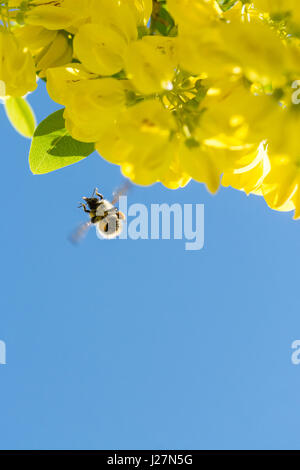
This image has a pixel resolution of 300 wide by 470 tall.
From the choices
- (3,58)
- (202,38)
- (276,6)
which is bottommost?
(202,38)

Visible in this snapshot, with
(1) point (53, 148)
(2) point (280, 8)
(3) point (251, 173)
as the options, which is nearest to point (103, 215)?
(1) point (53, 148)

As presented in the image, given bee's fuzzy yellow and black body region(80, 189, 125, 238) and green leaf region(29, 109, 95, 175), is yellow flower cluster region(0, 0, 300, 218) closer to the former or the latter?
green leaf region(29, 109, 95, 175)

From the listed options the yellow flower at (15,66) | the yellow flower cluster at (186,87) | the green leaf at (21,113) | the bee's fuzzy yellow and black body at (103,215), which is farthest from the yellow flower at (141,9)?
the bee's fuzzy yellow and black body at (103,215)

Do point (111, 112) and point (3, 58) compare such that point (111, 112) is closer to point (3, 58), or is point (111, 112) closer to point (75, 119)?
point (75, 119)

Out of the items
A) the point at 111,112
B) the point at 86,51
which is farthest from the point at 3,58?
the point at 111,112

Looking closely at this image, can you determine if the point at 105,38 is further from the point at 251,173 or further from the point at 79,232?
the point at 79,232

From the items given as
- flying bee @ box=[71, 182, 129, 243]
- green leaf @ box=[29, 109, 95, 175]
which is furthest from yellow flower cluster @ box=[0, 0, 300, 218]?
flying bee @ box=[71, 182, 129, 243]

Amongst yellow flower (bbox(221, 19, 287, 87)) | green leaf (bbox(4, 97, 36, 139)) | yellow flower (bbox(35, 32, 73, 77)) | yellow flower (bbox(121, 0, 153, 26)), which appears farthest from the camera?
green leaf (bbox(4, 97, 36, 139))
